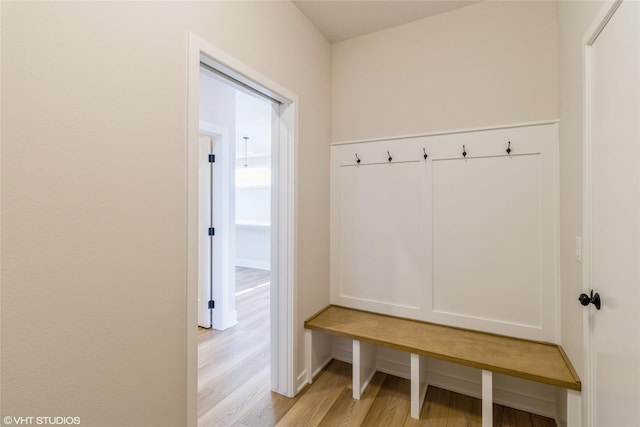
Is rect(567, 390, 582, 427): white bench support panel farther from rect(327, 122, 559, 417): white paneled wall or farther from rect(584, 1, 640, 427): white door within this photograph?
rect(327, 122, 559, 417): white paneled wall

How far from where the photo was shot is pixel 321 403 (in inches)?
75.4

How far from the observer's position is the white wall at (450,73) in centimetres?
182

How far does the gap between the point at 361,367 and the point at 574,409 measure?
115 centimetres

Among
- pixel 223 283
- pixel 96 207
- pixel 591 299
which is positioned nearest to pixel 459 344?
pixel 591 299

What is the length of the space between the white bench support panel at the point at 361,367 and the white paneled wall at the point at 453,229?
1.14 feet

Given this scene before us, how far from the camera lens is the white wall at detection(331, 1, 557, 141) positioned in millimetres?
1816

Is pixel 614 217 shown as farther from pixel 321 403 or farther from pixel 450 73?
pixel 321 403

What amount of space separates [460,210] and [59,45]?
2191mm

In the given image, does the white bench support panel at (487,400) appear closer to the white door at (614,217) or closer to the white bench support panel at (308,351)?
the white door at (614,217)

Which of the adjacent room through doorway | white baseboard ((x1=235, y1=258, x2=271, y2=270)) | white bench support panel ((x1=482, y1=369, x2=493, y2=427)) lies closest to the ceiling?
the adjacent room through doorway

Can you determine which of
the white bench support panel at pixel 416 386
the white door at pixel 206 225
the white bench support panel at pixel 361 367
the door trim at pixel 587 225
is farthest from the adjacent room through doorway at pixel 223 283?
the door trim at pixel 587 225

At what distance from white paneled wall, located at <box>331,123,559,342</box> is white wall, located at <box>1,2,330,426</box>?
142 cm

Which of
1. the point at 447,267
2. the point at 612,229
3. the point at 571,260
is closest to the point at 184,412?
the point at 447,267

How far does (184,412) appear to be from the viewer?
1.28 m
